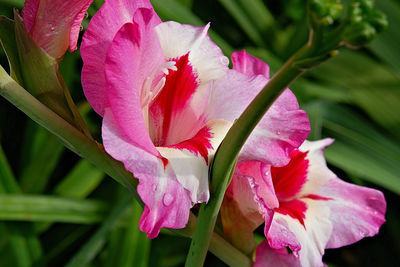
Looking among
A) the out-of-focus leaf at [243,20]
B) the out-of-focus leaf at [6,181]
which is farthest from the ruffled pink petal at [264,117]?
the out-of-focus leaf at [243,20]

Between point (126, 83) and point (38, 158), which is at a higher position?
point (126, 83)

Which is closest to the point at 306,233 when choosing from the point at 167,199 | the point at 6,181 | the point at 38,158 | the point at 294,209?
the point at 294,209

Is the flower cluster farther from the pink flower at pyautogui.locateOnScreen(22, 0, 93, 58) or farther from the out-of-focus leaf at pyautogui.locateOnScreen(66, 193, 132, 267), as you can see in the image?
the out-of-focus leaf at pyautogui.locateOnScreen(66, 193, 132, 267)

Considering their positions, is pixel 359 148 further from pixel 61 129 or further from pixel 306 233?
pixel 61 129

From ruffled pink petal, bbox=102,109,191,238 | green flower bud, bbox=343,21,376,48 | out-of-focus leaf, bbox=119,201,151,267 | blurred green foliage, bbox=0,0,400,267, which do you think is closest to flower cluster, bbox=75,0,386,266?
ruffled pink petal, bbox=102,109,191,238

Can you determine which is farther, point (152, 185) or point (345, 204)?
point (345, 204)

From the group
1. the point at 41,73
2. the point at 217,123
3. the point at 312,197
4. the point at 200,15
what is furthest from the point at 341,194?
the point at 200,15

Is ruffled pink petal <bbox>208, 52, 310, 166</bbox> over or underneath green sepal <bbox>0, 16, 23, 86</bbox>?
underneath

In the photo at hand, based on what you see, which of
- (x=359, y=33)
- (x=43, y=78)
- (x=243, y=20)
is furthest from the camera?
(x=243, y=20)
